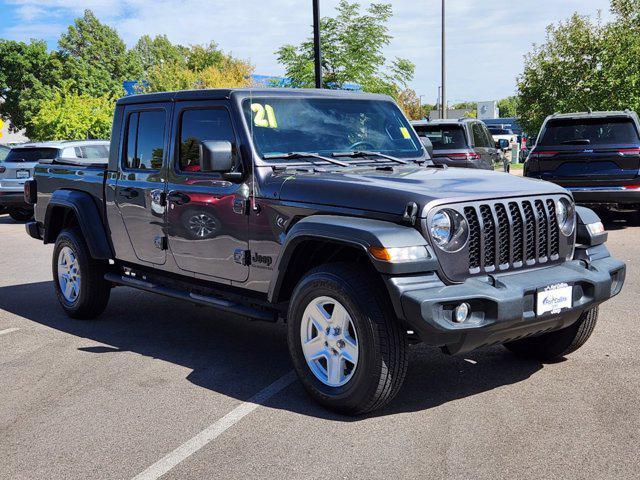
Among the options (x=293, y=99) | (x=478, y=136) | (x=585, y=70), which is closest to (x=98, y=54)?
(x=585, y=70)

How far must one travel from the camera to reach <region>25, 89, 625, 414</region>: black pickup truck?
427 centimetres

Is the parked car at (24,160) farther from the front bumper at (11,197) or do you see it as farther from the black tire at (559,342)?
the black tire at (559,342)

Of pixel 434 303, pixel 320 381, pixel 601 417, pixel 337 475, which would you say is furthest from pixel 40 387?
pixel 601 417

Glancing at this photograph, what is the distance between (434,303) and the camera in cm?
407

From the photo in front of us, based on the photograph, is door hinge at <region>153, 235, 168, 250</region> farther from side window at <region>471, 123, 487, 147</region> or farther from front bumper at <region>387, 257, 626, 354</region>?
side window at <region>471, 123, 487, 147</region>

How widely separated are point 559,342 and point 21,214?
15.0m

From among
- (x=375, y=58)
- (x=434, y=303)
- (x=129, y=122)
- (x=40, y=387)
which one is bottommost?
(x=40, y=387)

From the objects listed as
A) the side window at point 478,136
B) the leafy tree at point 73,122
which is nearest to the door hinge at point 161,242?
the side window at point 478,136

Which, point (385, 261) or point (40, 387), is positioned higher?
point (385, 261)

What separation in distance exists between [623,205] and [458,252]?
10.2m

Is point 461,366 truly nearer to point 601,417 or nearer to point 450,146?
point 601,417

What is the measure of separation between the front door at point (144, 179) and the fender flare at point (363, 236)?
173 cm

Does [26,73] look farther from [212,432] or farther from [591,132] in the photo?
[212,432]

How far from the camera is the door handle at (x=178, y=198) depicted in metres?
5.77
